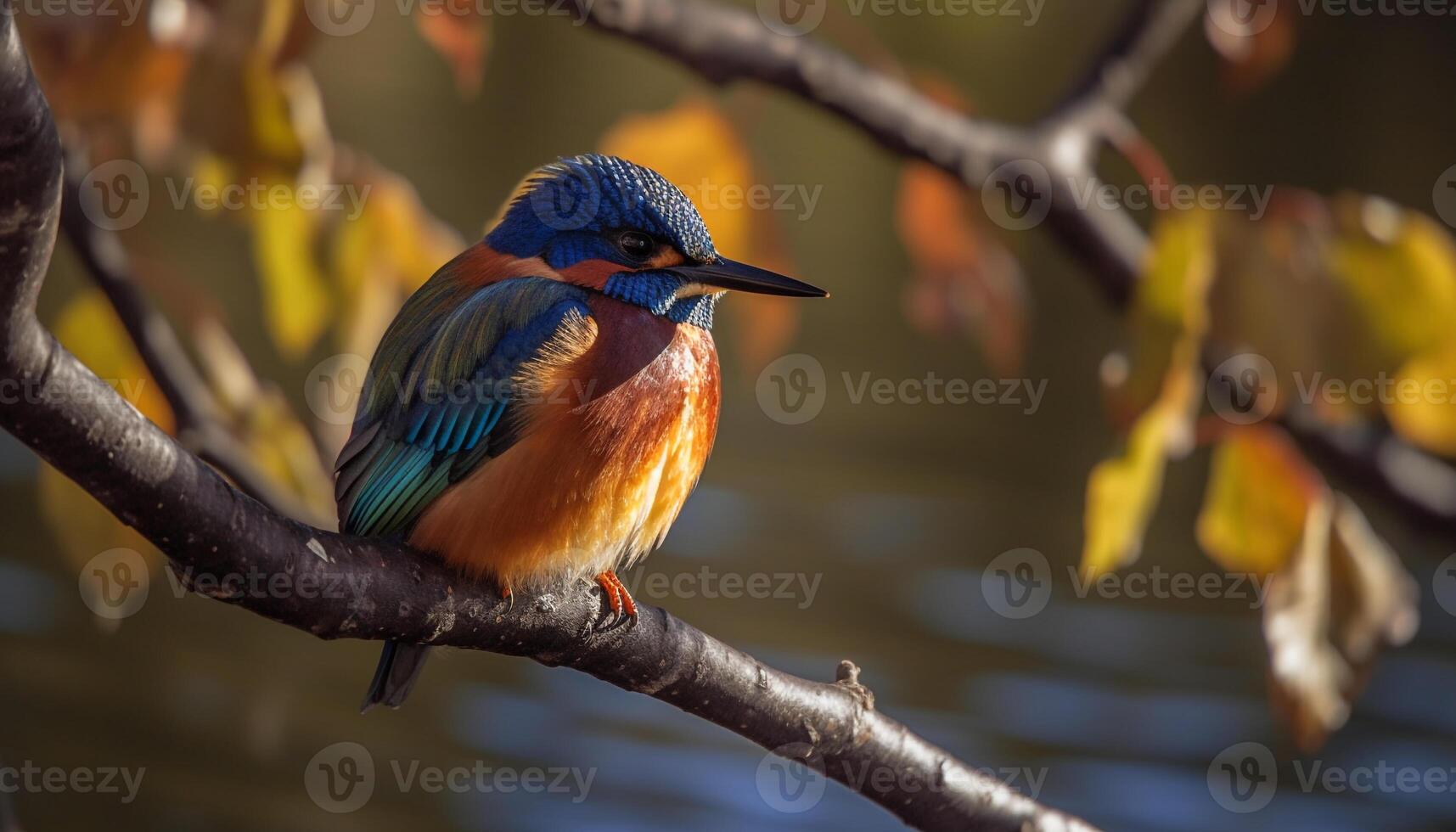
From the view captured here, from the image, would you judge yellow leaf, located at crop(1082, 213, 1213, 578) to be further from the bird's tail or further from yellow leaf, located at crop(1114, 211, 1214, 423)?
the bird's tail

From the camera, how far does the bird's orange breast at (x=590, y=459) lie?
7.19ft

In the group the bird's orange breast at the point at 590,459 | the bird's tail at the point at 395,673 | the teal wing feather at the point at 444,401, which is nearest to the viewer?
the bird's orange breast at the point at 590,459

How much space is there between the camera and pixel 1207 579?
892cm

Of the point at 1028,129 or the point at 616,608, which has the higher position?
the point at 1028,129

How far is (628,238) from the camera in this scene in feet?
8.07

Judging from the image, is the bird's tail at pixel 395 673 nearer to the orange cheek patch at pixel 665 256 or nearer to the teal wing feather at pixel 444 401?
the teal wing feather at pixel 444 401

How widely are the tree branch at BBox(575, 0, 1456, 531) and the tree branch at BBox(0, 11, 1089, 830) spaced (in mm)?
874

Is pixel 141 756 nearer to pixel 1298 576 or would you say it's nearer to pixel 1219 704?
pixel 1219 704

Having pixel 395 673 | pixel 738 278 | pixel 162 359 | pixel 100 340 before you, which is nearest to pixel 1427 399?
pixel 738 278

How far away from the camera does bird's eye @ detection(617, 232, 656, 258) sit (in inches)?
96.8

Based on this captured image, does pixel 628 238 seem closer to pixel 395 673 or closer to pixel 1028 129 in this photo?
pixel 395 673

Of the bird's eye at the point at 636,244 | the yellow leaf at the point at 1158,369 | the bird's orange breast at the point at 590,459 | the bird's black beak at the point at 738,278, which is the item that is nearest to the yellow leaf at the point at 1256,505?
the yellow leaf at the point at 1158,369

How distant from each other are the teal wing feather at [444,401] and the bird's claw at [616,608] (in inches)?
9.9

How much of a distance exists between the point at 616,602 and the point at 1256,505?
93cm
